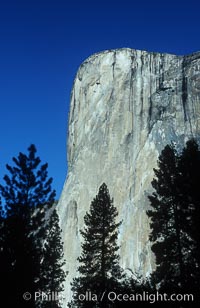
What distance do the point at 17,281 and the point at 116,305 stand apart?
16.9ft

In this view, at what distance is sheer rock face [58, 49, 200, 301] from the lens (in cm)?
6675

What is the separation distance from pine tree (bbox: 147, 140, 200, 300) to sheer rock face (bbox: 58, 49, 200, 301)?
31456mm

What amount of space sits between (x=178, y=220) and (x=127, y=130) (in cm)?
4873

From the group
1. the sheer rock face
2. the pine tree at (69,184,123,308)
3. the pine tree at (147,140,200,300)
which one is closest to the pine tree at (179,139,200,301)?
the pine tree at (147,140,200,300)

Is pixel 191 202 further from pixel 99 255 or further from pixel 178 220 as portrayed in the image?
pixel 99 255

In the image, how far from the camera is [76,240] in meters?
72.0

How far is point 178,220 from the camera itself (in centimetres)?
2770

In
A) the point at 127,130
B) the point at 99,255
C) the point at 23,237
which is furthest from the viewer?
the point at 127,130

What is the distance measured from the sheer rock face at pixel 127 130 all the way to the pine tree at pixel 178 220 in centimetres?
3146

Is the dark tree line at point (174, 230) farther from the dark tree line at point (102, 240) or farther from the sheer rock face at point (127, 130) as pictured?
the sheer rock face at point (127, 130)

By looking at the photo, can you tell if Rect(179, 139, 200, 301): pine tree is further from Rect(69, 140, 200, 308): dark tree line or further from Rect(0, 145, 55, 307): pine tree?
Rect(0, 145, 55, 307): pine tree

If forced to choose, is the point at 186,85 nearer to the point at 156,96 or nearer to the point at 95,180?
the point at 156,96

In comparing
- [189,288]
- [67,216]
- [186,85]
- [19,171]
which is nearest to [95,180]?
[67,216]

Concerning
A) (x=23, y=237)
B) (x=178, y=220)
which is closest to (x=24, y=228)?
(x=23, y=237)
